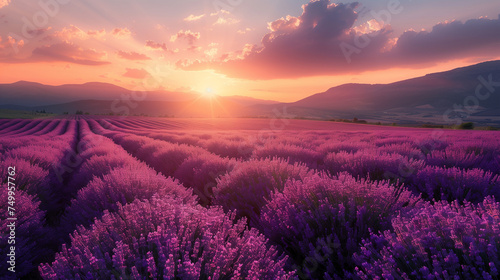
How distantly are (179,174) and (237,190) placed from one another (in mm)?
2276

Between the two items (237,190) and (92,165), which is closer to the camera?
(237,190)

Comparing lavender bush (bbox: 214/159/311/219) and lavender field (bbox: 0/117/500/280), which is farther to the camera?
lavender bush (bbox: 214/159/311/219)

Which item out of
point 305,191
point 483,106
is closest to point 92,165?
point 305,191

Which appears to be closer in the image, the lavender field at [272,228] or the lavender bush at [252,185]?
the lavender field at [272,228]

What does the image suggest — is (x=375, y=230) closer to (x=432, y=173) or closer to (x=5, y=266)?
(x=432, y=173)

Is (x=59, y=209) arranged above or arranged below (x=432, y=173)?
below

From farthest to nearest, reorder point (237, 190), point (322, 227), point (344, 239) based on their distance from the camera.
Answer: point (237, 190) < point (322, 227) < point (344, 239)

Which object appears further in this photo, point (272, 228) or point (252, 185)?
point (252, 185)

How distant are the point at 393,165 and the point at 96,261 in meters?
3.69

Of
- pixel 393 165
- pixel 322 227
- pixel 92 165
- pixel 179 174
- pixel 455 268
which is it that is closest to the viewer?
pixel 455 268

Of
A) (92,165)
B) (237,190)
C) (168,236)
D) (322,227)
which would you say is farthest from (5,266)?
(92,165)

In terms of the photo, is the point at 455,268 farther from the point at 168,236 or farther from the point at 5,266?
the point at 5,266

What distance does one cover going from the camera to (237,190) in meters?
2.97

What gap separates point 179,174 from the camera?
16.1 ft
